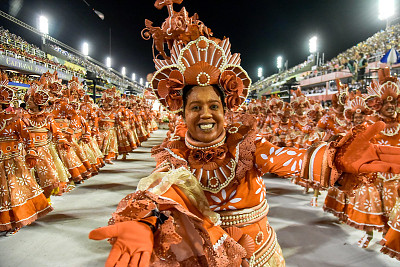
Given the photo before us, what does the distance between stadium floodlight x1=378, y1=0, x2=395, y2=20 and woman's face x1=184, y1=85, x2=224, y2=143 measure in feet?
88.0

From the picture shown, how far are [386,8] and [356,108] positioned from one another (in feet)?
80.1

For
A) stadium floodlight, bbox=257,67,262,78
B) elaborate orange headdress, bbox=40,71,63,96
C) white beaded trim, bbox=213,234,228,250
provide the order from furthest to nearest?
stadium floodlight, bbox=257,67,262,78 → elaborate orange headdress, bbox=40,71,63,96 → white beaded trim, bbox=213,234,228,250

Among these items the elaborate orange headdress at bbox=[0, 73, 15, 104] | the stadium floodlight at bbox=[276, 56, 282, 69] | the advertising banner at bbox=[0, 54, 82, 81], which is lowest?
the elaborate orange headdress at bbox=[0, 73, 15, 104]

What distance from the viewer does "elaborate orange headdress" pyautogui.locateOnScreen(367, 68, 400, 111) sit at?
10.2ft

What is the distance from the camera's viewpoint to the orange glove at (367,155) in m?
1.05

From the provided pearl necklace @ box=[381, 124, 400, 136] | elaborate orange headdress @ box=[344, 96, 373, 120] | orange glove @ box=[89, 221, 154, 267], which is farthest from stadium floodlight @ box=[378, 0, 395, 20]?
orange glove @ box=[89, 221, 154, 267]

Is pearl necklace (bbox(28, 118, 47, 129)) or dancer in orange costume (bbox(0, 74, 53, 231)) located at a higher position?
pearl necklace (bbox(28, 118, 47, 129))

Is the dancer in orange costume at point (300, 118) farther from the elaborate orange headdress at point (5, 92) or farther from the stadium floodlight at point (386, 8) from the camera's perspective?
the stadium floodlight at point (386, 8)

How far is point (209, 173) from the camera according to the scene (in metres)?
1.57

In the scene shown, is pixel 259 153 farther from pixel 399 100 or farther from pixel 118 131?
pixel 118 131

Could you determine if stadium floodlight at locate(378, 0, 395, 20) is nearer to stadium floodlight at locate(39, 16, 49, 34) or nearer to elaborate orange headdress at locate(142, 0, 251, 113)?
elaborate orange headdress at locate(142, 0, 251, 113)

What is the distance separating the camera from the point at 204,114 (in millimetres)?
1569

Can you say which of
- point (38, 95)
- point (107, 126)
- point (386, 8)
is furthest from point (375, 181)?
point (386, 8)

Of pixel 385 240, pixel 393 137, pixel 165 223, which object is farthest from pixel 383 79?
pixel 165 223
